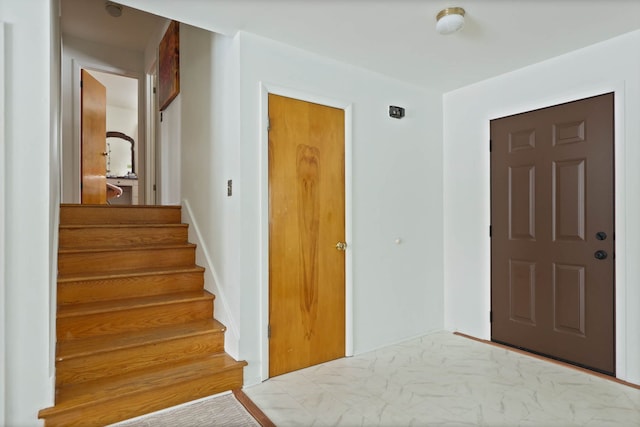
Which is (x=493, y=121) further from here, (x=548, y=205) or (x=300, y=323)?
(x=300, y=323)

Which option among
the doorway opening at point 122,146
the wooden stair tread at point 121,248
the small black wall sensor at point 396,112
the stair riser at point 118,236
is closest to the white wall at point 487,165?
the small black wall sensor at point 396,112

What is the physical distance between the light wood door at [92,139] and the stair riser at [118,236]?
206 cm

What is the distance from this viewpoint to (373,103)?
125 inches

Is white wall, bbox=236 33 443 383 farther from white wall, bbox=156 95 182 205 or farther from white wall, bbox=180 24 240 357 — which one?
white wall, bbox=156 95 182 205

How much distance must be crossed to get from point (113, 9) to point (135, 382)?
371cm

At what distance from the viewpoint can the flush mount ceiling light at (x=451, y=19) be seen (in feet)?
7.04

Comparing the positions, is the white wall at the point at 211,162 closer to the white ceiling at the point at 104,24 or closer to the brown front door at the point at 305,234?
the brown front door at the point at 305,234

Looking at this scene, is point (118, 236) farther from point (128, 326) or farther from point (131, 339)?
point (131, 339)

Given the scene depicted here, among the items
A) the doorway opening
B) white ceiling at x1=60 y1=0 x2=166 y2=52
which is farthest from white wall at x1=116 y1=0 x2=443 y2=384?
the doorway opening

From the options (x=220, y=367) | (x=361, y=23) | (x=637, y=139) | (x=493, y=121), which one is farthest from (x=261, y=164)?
(x=637, y=139)

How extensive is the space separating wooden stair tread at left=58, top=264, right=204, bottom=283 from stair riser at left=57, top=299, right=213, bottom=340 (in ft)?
0.92

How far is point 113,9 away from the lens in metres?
3.94

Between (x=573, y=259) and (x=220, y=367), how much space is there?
2.59m

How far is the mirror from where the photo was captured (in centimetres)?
768
